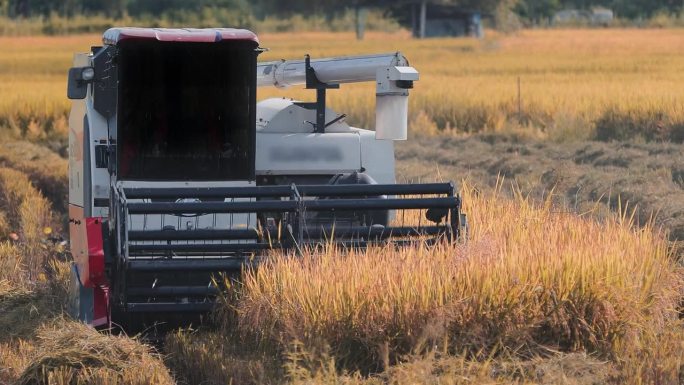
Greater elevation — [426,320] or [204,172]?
[204,172]

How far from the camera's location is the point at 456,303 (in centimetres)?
691

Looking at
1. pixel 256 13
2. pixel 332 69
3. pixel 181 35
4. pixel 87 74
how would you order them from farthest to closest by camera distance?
pixel 256 13 → pixel 332 69 → pixel 87 74 → pixel 181 35

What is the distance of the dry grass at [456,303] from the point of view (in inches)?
271

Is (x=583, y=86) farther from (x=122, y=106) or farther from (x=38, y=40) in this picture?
(x=38, y=40)

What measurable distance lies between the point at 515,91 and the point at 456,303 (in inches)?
769

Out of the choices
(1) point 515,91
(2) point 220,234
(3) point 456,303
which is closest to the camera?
(3) point 456,303

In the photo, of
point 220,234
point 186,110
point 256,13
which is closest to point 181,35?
point 186,110

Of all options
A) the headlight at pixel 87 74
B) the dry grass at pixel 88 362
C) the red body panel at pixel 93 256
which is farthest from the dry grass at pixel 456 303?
the headlight at pixel 87 74

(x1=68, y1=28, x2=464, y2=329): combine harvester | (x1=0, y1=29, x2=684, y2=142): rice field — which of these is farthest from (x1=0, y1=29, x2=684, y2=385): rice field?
(x1=0, y1=29, x2=684, y2=142): rice field

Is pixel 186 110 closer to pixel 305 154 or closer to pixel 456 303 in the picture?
pixel 305 154

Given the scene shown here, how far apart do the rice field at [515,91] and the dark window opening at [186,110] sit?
12085 millimetres

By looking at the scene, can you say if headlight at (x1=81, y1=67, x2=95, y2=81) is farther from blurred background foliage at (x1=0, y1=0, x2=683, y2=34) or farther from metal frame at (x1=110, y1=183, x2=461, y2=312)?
blurred background foliage at (x1=0, y1=0, x2=683, y2=34)

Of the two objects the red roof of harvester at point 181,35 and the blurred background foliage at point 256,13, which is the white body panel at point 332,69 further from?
the blurred background foliage at point 256,13

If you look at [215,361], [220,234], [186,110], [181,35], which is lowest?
[215,361]
